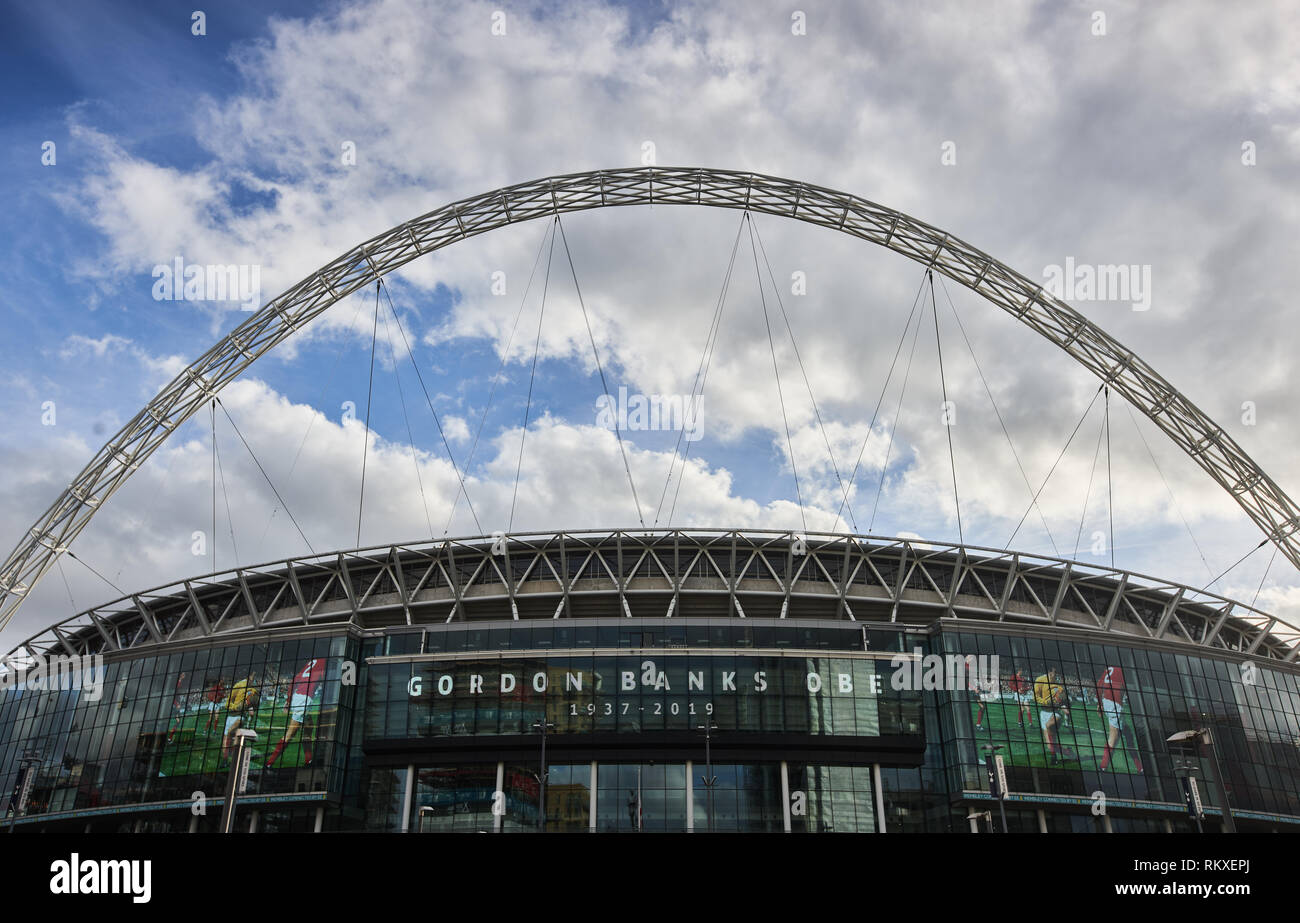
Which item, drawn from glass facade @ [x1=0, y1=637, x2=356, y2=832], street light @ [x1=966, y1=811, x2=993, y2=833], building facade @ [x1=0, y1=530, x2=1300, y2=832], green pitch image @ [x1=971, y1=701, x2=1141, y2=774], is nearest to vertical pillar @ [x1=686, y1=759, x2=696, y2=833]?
building facade @ [x1=0, y1=530, x2=1300, y2=832]

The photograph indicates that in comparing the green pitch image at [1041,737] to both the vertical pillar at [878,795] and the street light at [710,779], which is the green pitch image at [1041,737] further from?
the street light at [710,779]

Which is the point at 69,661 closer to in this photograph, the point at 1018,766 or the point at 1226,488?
the point at 1018,766

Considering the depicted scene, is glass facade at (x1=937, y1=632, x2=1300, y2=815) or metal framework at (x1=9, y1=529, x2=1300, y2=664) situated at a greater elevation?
metal framework at (x1=9, y1=529, x2=1300, y2=664)

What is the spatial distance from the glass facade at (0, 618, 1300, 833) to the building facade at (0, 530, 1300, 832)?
14 cm

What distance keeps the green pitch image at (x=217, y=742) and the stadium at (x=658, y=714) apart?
14cm

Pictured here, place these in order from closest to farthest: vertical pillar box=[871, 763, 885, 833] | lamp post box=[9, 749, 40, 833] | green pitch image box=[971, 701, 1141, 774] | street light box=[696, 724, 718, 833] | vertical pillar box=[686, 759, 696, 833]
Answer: street light box=[696, 724, 718, 833], vertical pillar box=[686, 759, 696, 833], vertical pillar box=[871, 763, 885, 833], green pitch image box=[971, 701, 1141, 774], lamp post box=[9, 749, 40, 833]

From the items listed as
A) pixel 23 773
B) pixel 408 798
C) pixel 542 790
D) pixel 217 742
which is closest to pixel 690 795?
pixel 542 790

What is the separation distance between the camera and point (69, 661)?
64.7 metres

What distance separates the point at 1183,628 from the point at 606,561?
155ft

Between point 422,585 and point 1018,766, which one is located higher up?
point 422,585

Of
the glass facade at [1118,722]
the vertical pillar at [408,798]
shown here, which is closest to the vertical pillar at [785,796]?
the glass facade at [1118,722]

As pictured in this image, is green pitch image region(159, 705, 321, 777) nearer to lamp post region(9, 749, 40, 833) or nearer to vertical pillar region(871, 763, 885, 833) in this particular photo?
lamp post region(9, 749, 40, 833)

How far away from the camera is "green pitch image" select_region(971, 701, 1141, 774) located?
174 ft
